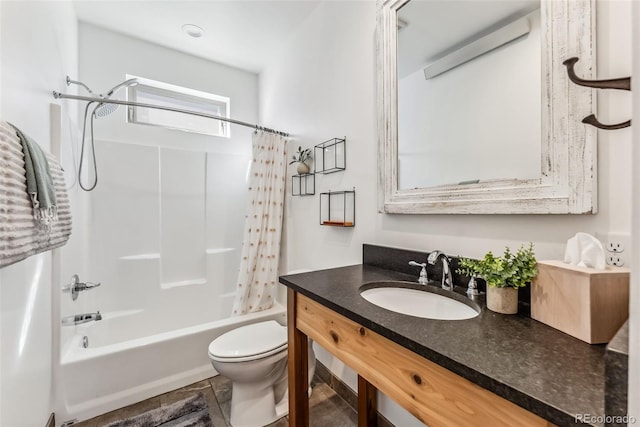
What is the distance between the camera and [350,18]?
1.61 meters

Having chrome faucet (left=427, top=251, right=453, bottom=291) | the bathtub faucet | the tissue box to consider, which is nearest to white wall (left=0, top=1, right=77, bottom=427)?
the bathtub faucet

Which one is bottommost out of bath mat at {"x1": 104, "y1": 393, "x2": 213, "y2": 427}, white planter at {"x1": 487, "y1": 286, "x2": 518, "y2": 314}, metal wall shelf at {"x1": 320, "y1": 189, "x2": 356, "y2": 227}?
bath mat at {"x1": 104, "y1": 393, "x2": 213, "y2": 427}

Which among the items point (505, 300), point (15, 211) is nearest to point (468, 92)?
point (505, 300)

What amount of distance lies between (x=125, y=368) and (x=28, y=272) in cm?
82

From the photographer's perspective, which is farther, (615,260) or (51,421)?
(51,421)

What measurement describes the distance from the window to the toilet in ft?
6.48

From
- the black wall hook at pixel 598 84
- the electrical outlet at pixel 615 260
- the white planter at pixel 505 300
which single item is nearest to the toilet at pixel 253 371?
the white planter at pixel 505 300

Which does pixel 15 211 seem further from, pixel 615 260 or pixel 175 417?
pixel 615 260

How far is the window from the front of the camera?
2365 millimetres

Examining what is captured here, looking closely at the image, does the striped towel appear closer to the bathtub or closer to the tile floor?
the bathtub

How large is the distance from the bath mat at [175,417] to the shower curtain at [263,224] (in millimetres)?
659

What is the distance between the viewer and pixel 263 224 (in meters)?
2.19

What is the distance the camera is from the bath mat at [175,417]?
1445 mm

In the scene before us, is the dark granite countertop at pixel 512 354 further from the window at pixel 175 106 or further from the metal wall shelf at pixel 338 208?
the window at pixel 175 106
